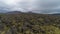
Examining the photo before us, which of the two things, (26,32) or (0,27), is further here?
(0,27)

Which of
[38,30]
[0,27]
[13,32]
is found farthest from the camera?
[0,27]

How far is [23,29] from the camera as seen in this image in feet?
405

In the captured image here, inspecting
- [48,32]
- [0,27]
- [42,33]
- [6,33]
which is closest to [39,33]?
[42,33]

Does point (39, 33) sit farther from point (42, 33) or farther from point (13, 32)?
point (13, 32)

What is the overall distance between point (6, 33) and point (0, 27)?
1893cm

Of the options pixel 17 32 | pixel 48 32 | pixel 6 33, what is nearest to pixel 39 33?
pixel 48 32

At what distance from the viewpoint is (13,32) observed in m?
114

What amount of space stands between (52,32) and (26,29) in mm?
27896

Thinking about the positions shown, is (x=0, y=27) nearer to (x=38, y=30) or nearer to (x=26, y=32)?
(x=26, y=32)

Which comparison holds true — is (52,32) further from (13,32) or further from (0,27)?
(0,27)

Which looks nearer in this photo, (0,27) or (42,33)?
(42,33)

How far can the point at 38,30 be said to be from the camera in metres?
122

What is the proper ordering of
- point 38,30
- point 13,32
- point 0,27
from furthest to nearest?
1. point 0,27
2. point 38,30
3. point 13,32

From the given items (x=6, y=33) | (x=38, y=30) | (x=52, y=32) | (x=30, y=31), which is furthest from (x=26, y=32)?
(x=52, y=32)
